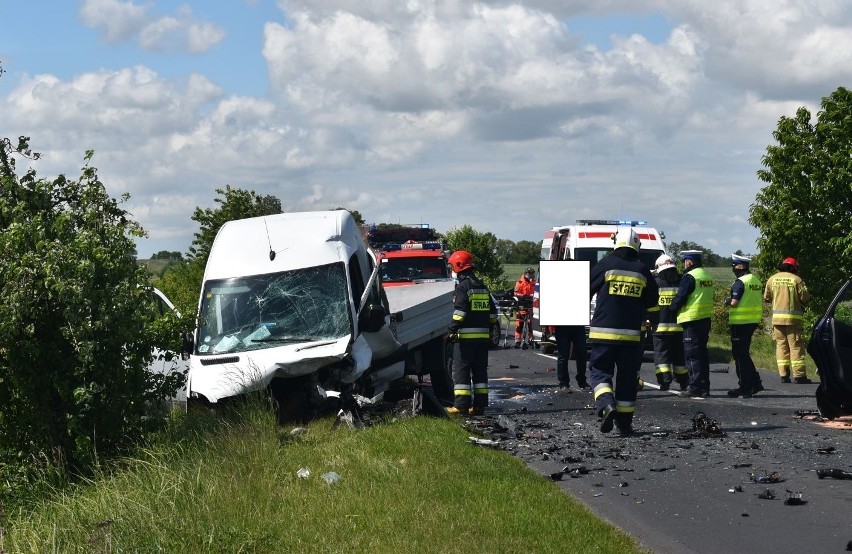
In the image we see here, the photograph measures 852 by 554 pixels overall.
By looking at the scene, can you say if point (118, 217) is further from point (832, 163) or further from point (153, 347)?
point (832, 163)

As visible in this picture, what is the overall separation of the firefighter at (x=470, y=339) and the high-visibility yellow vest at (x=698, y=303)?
3219 mm

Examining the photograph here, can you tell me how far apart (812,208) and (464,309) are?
1954 centimetres

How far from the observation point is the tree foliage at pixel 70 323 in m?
9.18

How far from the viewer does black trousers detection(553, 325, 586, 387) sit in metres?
16.8

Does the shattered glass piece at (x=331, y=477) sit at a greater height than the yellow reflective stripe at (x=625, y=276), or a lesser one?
lesser

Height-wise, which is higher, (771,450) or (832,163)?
(832,163)

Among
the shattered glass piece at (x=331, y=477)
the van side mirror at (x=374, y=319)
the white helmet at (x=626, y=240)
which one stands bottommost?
the shattered glass piece at (x=331, y=477)

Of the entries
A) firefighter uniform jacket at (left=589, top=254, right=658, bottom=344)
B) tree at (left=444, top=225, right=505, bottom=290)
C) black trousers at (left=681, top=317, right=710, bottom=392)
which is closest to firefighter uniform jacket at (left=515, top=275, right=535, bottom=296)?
black trousers at (left=681, top=317, right=710, bottom=392)

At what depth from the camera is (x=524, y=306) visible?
92.0 ft

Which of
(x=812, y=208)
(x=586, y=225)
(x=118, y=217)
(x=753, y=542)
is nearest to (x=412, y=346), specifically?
(x=118, y=217)

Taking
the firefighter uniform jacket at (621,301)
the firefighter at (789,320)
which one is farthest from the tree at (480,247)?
the firefighter uniform jacket at (621,301)

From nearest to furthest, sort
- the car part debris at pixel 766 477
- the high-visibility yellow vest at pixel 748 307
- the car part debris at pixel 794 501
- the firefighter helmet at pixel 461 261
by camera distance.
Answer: the car part debris at pixel 794 501 < the car part debris at pixel 766 477 < the firefighter helmet at pixel 461 261 < the high-visibility yellow vest at pixel 748 307

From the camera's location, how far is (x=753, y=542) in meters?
7.07

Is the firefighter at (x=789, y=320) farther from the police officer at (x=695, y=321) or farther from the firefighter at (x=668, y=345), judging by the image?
the police officer at (x=695, y=321)
